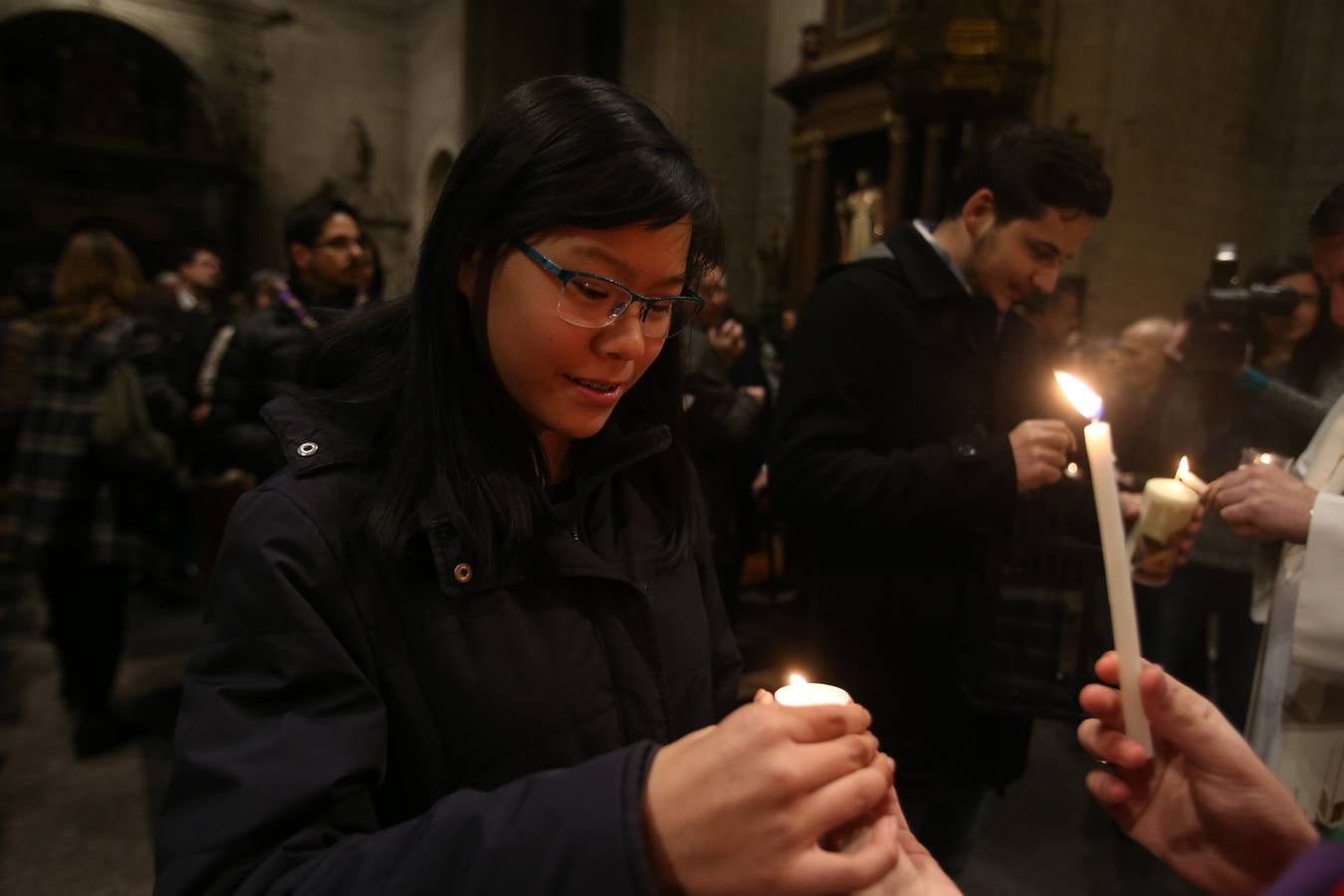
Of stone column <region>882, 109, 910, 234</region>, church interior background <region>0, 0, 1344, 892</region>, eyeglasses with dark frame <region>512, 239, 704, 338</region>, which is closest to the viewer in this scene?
eyeglasses with dark frame <region>512, 239, 704, 338</region>

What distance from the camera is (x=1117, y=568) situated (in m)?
0.68

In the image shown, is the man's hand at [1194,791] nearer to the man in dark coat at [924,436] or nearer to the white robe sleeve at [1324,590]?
the white robe sleeve at [1324,590]

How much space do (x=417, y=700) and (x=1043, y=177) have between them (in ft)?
5.68

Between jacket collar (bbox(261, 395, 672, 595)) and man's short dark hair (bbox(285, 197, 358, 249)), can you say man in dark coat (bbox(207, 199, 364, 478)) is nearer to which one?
man's short dark hair (bbox(285, 197, 358, 249))

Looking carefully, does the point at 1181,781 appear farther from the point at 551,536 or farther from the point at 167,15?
the point at 167,15

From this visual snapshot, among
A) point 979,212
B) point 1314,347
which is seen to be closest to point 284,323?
point 979,212

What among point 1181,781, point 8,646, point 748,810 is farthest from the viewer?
point 8,646

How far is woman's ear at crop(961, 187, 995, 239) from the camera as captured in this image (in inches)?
76.9

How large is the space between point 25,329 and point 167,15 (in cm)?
1133

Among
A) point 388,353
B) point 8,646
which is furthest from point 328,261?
point 8,646

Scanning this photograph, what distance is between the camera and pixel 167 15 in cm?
1206

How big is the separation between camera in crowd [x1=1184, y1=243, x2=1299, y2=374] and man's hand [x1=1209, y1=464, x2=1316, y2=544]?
25.7 inches

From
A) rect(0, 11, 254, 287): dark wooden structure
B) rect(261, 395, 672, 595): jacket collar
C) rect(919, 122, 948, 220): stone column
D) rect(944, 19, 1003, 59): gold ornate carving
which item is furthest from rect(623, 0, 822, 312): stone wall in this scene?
rect(261, 395, 672, 595): jacket collar

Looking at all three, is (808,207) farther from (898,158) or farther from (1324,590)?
(1324,590)
